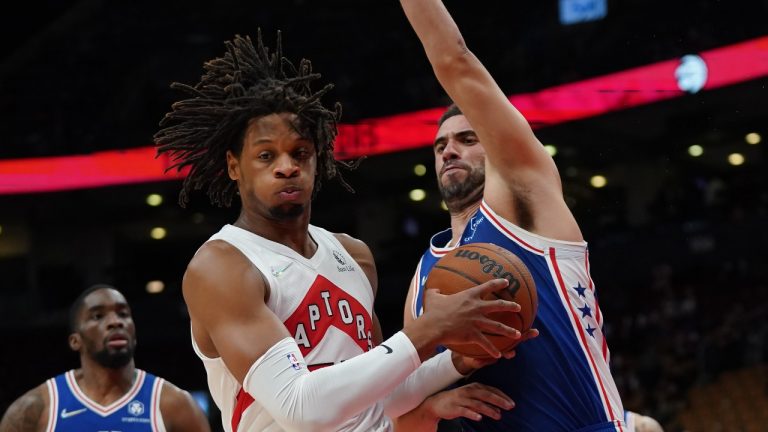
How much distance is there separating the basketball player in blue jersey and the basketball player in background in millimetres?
3189

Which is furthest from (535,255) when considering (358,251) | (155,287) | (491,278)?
(155,287)

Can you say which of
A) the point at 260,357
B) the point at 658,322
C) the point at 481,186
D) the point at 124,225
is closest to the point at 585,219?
the point at 658,322

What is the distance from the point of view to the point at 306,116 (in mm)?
3441

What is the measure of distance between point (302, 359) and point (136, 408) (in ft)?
→ 11.3

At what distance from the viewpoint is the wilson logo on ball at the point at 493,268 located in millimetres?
2986

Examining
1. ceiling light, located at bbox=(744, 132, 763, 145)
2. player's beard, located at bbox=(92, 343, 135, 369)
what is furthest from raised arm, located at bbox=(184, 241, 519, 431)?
ceiling light, located at bbox=(744, 132, 763, 145)

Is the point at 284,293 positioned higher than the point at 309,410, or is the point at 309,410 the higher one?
→ the point at 284,293

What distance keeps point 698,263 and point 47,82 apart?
10654 mm

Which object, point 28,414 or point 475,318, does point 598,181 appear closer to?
point 28,414

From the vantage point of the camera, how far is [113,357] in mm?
6258

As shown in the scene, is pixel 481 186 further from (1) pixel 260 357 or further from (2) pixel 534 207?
(1) pixel 260 357

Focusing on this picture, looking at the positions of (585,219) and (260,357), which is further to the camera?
(585,219)

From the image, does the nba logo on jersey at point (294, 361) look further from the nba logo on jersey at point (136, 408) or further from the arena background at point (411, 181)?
the arena background at point (411, 181)

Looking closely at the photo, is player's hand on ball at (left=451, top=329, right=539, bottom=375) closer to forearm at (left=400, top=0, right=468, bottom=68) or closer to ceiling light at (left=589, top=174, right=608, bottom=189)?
forearm at (left=400, top=0, right=468, bottom=68)
